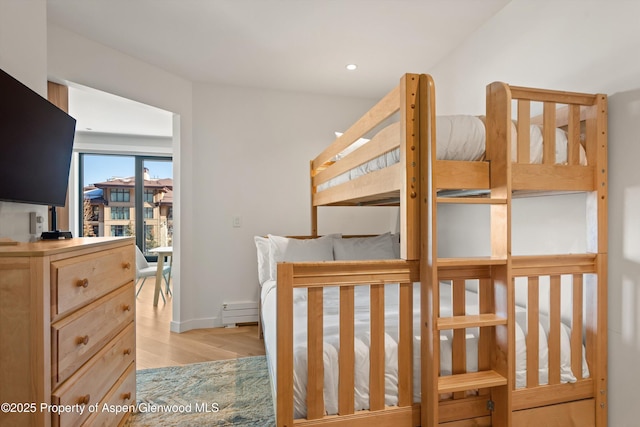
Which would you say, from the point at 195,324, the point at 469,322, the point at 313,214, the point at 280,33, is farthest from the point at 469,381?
the point at 195,324

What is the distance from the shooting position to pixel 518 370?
4.66ft

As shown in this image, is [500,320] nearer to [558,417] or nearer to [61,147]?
[558,417]

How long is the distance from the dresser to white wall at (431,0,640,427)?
2227 millimetres

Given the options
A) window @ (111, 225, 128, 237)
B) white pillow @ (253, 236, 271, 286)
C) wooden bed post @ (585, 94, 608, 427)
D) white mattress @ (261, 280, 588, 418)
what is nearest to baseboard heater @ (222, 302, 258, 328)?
white pillow @ (253, 236, 271, 286)

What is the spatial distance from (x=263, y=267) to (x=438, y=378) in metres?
1.80

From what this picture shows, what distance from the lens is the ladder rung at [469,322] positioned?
4.16 feet

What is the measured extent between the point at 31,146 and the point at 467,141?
1908 mm

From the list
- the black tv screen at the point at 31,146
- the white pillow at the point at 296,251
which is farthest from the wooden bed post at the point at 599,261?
the black tv screen at the point at 31,146

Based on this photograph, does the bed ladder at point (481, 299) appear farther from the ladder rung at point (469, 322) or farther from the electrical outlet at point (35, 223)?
the electrical outlet at point (35, 223)

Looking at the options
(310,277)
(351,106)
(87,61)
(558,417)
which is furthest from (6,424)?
(351,106)

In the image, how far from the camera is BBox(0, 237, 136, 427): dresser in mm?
1007

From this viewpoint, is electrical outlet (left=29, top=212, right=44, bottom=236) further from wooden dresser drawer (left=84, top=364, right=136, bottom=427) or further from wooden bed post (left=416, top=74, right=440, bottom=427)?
wooden bed post (left=416, top=74, right=440, bottom=427)

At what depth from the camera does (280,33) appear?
238 centimetres

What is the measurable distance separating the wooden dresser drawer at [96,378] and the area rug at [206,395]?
0.32m
